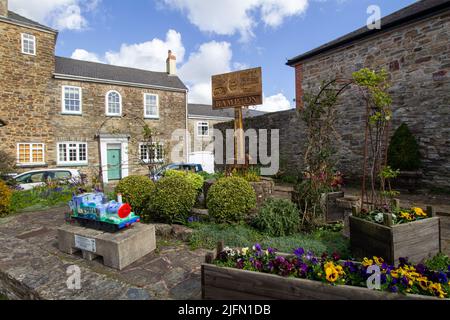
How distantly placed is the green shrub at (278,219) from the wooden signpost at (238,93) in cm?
199

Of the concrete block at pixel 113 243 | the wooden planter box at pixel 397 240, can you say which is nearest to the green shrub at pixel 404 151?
the wooden planter box at pixel 397 240

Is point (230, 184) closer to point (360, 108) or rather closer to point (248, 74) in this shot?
point (248, 74)

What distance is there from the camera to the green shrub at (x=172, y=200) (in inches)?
189

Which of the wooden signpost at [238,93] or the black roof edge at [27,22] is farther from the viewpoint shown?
the black roof edge at [27,22]

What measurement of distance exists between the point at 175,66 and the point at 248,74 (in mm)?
16942

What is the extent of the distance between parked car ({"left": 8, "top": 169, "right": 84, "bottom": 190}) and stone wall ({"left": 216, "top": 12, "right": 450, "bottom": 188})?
11515mm

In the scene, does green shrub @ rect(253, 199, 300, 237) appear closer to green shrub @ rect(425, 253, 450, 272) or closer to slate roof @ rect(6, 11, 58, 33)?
green shrub @ rect(425, 253, 450, 272)

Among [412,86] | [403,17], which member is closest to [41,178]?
[412,86]

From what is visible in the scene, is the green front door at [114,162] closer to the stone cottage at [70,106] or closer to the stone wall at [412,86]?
the stone cottage at [70,106]

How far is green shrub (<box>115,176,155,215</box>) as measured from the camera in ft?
17.8

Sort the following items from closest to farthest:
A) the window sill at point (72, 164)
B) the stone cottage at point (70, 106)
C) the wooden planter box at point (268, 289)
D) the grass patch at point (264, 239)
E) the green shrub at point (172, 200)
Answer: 1. the wooden planter box at point (268, 289)
2. the grass patch at point (264, 239)
3. the green shrub at point (172, 200)
4. the stone cottage at point (70, 106)
5. the window sill at point (72, 164)

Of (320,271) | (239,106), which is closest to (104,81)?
(239,106)

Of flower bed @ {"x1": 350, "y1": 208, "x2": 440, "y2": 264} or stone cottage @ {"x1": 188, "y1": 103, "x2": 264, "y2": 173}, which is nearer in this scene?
flower bed @ {"x1": 350, "y1": 208, "x2": 440, "y2": 264}

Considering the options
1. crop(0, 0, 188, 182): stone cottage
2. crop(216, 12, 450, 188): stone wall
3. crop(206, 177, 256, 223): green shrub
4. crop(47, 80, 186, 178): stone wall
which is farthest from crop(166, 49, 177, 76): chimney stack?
crop(206, 177, 256, 223): green shrub
